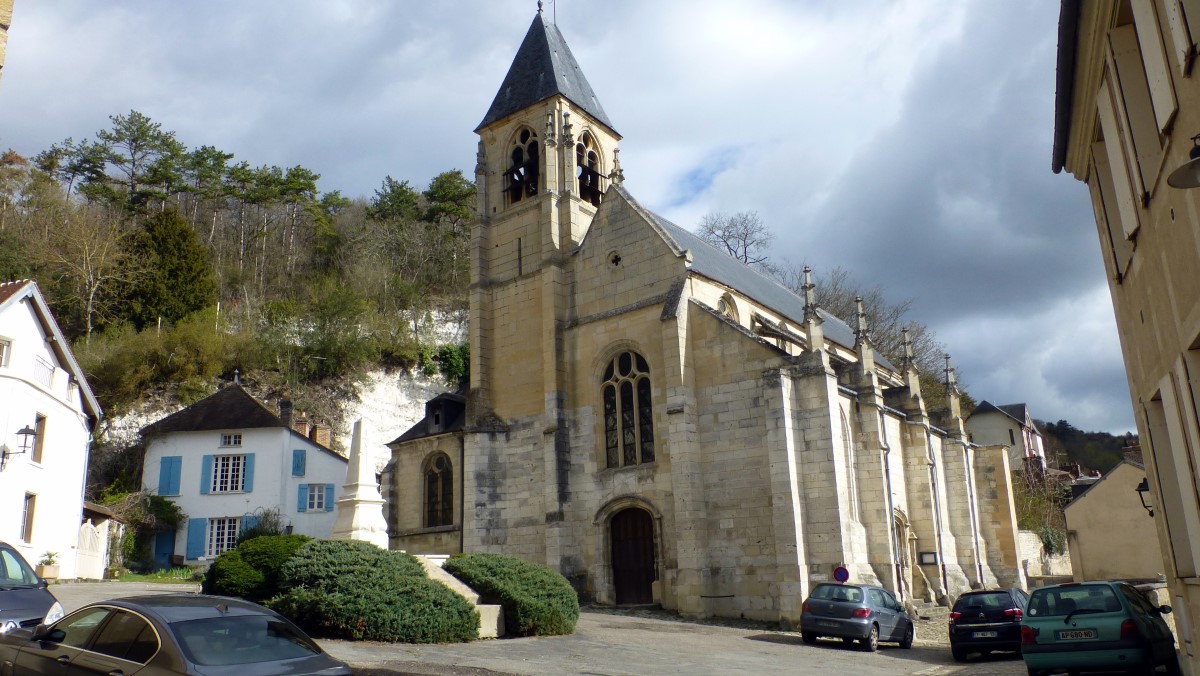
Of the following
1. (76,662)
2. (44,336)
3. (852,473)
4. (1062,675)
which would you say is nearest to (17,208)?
(44,336)

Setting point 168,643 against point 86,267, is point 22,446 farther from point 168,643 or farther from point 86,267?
point 168,643

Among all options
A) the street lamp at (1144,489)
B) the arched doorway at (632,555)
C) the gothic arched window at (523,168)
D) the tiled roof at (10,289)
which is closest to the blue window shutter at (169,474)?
the tiled roof at (10,289)

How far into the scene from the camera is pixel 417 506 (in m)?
26.3

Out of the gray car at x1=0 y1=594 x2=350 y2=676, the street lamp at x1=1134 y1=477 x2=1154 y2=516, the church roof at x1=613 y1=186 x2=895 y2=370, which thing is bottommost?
the gray car at x1=0 y1=594 x2=350 y2=676

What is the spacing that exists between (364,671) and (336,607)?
9.18 ft

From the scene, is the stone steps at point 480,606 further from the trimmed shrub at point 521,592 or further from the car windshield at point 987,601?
the car windshield at point 987,601

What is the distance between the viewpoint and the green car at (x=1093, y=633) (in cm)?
959

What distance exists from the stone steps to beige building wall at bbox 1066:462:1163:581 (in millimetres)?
24253

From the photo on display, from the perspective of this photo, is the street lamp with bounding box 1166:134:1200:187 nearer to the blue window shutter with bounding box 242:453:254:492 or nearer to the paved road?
the paved road

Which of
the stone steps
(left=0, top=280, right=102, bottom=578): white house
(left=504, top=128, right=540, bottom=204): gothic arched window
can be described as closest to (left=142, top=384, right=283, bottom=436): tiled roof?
(left=0, top=280, right=102, bottom=578): white house

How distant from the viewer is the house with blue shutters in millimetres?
31234

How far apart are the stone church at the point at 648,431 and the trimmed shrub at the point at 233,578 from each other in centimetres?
1002

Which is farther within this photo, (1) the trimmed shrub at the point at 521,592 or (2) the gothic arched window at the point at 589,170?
(2) the gothic arched window at the point at 589,170

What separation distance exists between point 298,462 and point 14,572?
24450 millimetres
